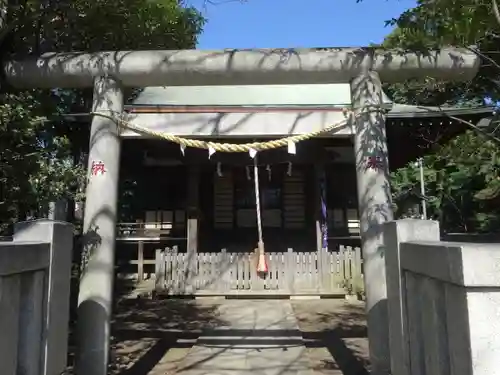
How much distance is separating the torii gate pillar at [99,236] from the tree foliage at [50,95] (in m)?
0.37

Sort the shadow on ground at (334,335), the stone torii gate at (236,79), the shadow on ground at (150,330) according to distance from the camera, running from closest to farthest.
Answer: the stone torii gate at (236,79)
the shadow on ground at (334,335)
the shadow on ground at (150,330)

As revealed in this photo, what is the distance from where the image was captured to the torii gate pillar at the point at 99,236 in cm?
495

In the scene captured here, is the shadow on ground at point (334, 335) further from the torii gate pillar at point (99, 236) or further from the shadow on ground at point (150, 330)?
the torii gate pillar at point (99, 236)

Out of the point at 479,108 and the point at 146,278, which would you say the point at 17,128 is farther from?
the point at 146,278

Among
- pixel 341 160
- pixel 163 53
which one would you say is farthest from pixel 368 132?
pixel 341 160

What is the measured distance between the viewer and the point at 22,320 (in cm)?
311

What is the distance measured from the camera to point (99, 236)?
5.20 m

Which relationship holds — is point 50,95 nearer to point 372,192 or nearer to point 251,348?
point 251,348

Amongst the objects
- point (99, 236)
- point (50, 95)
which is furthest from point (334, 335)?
point (50, 95)

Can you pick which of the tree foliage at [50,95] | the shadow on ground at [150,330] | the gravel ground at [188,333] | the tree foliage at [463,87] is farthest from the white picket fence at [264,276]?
the tree foliage at [50,95]

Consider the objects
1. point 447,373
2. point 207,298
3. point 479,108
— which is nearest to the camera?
point 447,373

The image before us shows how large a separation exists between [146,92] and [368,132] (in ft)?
22.5

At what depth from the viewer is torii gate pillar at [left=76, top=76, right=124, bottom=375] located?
4.95 meters

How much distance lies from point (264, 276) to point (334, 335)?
156 inches
